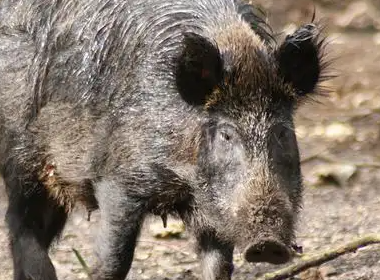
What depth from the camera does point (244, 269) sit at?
25.2 ft

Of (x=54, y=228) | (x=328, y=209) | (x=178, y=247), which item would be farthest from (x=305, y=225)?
(x=54, y=228)

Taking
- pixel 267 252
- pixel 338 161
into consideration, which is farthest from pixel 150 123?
pixel 338 161

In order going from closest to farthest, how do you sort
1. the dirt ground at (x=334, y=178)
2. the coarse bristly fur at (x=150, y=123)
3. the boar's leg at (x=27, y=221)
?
the coarse bristly fur at (x=150, y=123), the boar's leg at (x=27, y=221), the dirt ground at (x=334, y=178)

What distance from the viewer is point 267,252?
5734mm

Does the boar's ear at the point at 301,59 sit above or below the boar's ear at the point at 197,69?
above

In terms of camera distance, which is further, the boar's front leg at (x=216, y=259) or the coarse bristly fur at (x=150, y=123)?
the boar's front leg at (x=216, y=259)

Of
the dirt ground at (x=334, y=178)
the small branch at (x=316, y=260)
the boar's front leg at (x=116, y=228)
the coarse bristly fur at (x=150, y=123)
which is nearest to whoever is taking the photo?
the coarse bristly fur at (x=150, y=123)

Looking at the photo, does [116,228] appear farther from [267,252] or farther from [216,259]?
[267,252]

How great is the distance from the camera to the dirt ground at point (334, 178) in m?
7.78

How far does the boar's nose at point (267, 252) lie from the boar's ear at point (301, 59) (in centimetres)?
93

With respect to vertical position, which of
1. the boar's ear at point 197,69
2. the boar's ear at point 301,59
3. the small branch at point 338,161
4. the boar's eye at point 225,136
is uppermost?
the boar's ear at point 301,59

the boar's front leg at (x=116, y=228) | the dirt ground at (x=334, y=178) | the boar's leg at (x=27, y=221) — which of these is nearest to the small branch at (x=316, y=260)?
the dirt ground at (x=334, y=178)

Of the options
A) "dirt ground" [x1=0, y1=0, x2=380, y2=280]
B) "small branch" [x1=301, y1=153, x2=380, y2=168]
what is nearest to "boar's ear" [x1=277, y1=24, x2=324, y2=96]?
"dirt ground" [x1=0, y1=0, x2=380, y2=280]

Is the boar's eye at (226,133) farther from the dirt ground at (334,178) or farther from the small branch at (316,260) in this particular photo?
the small branch at (316,260)
